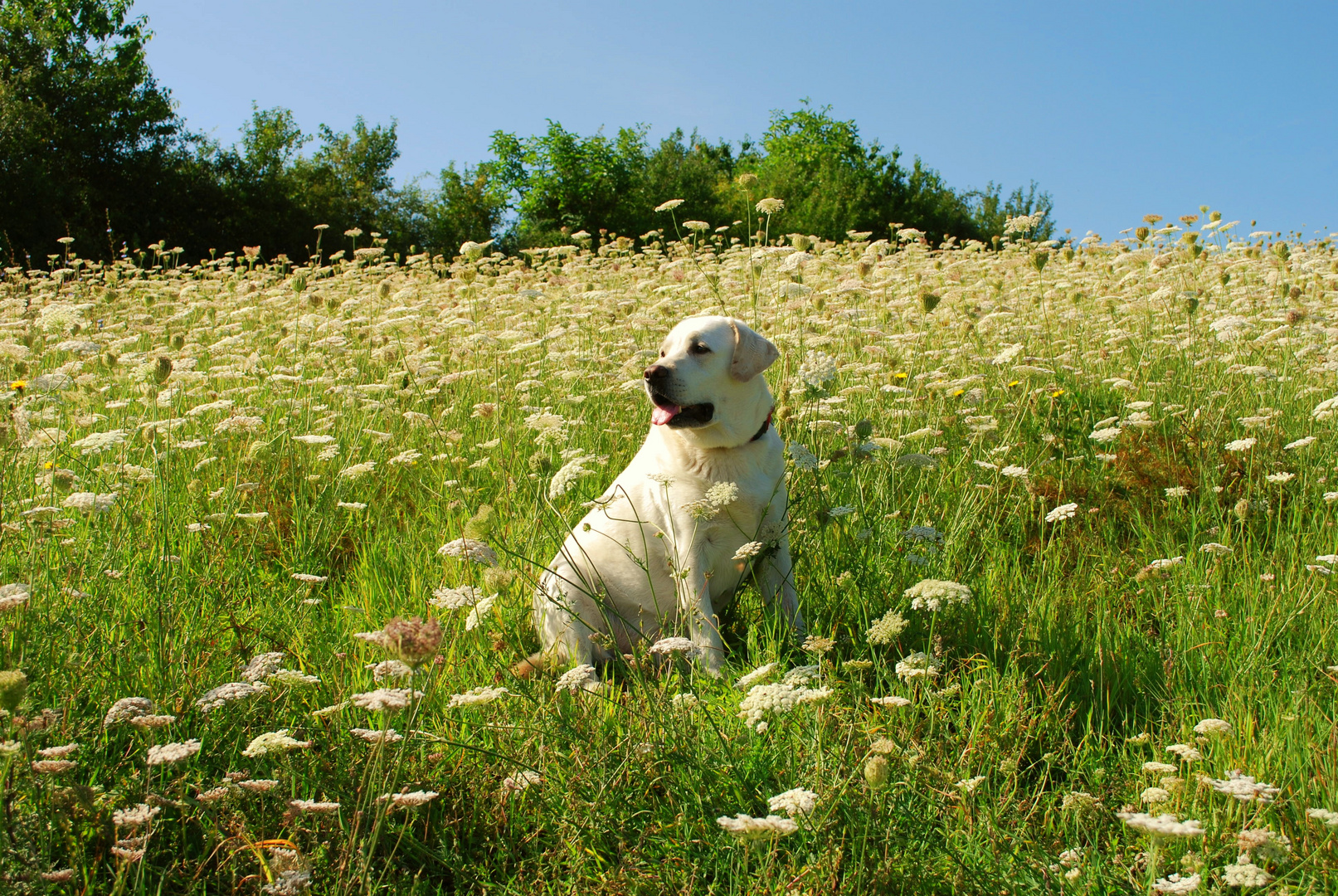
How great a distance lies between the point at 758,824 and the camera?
144 cm

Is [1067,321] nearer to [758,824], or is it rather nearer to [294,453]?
[294,453]

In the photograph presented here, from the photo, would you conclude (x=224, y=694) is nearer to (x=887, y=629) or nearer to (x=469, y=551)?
(x=469, y=551)

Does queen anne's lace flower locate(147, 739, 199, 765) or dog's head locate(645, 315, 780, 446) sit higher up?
dog's head locate(645, 315, 780, 446)

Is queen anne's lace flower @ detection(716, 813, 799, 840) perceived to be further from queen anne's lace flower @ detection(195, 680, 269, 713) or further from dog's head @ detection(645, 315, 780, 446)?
dog's head @ detection(645, 315, 780, 446)

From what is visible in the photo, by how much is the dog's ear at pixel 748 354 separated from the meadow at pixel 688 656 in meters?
0.21

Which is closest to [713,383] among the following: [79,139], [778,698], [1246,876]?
[778,698]

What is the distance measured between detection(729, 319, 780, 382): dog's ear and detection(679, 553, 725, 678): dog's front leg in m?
0.70

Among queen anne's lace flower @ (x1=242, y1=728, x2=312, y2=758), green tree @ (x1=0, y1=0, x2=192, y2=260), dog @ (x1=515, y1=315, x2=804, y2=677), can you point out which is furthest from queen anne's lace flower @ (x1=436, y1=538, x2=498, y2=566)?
green tree @ (x1=0, y1=0, x2=192, y2=260)

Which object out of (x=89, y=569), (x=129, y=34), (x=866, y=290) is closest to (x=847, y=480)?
(x=866, y=290)

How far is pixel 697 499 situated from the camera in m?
3.21

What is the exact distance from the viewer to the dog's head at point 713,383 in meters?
3.27

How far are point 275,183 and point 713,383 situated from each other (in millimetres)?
34638

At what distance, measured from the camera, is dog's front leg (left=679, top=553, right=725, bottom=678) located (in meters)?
2.89

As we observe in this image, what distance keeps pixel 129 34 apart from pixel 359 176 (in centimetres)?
1258
